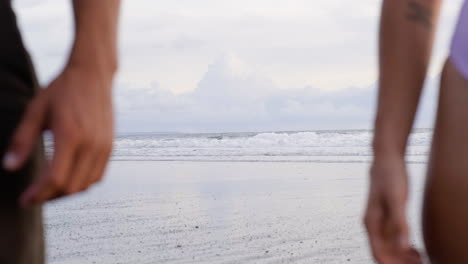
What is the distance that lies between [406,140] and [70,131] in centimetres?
67

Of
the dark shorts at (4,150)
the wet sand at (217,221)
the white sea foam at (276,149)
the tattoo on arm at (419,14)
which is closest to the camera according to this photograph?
the dark shorts at (4,150)

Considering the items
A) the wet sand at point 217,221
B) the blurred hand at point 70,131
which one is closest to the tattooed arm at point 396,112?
the blurred hand at point 70,131

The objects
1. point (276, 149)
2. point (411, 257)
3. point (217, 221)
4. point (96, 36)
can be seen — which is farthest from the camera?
point (276, 149)

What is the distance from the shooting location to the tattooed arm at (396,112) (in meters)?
1.27

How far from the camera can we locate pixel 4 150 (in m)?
1.16

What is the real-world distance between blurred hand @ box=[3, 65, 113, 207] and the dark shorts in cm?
14

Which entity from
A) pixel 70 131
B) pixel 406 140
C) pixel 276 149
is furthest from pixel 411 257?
pixel 276 149

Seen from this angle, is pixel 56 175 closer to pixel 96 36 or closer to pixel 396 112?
pixel 96 36

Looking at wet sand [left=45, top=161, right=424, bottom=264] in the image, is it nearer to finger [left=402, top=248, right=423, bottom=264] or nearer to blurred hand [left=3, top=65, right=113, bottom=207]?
finger [left=402, top=248, right=423, bottom=264]

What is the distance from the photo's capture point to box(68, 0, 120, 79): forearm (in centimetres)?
106

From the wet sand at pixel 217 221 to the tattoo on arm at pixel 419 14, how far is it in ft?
11.4

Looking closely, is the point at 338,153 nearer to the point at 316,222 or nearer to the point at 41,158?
the point at 316,222

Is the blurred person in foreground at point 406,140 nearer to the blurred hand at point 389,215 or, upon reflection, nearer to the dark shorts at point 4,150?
the blurred hand at point 389,215

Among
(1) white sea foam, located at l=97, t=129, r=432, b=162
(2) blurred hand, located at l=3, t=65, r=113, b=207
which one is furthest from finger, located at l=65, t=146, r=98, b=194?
(1) white sea foam, located at l=97, t=129, r=432, b=162
